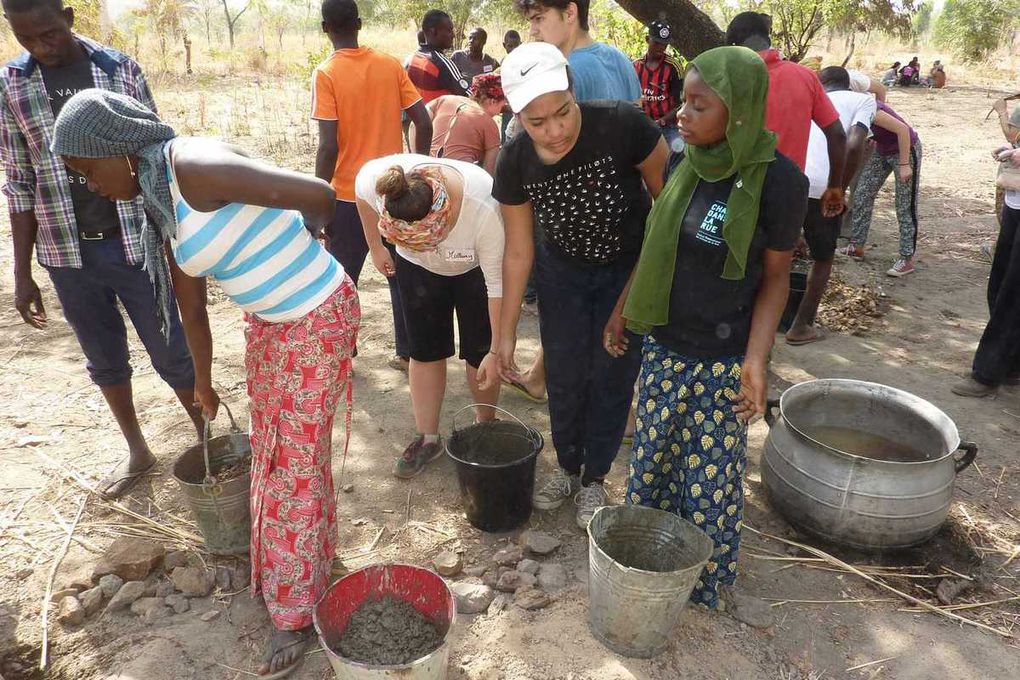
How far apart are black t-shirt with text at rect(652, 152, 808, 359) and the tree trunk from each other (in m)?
3.75

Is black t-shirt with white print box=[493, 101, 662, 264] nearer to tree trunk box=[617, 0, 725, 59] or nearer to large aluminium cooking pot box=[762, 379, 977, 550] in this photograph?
large aluminium cooking pot box=[762, 379, 977, 550]

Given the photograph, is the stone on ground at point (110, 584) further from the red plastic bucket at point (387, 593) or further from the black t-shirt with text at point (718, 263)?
the black t-shirt with text at point (718, 263)

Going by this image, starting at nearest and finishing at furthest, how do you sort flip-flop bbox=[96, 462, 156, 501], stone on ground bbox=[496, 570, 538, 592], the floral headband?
the floral headband, stone on ground bbox=[496, 570, 538, 592], flip-flop bbox=[96, 462, 156, 501]

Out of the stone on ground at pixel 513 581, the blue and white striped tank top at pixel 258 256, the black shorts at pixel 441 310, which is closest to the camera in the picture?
the blue and white striped tank top at pixel 258 256

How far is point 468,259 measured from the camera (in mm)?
2889

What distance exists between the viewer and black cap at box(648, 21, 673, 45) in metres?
5.46

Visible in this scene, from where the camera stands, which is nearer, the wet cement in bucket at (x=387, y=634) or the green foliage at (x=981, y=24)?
the wet cement in bucket at (x=387, y=634)

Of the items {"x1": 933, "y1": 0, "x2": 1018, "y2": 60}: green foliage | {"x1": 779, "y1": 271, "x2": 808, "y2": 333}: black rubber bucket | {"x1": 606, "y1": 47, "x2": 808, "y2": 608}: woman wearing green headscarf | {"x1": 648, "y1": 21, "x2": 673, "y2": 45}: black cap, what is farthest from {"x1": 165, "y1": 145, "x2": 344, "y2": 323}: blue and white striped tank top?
{"x1": 933, "y1": 0, "x2": 1018, "y2": 60}: green foliage

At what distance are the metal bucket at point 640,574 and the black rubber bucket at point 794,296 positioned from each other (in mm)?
3120

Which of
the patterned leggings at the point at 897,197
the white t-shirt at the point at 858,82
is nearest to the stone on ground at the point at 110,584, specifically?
the white t-shirt at the point at 858,82

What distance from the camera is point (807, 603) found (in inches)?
106

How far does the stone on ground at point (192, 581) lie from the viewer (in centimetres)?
271

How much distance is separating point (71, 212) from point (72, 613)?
1651mm

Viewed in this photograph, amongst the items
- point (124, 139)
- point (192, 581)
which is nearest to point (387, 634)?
point (192, 581)
